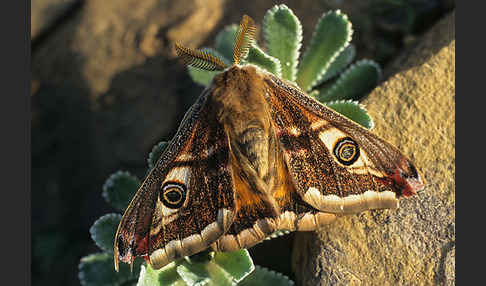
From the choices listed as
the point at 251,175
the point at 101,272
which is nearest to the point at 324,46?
the point at 251,175

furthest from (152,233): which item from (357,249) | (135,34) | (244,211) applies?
(135,34)

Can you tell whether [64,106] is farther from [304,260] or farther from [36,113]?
[304,260]

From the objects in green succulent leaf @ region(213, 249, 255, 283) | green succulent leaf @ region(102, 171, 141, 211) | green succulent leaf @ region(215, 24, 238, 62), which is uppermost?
green succulent leaf @ region(215, 24, 238, 62)

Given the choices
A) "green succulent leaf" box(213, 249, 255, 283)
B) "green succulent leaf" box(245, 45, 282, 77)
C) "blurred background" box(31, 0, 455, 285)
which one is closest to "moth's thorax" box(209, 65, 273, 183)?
"green succulent leaf" box(245, 45, 282, 77)

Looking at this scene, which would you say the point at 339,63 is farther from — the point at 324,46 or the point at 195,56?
the point at 195,56

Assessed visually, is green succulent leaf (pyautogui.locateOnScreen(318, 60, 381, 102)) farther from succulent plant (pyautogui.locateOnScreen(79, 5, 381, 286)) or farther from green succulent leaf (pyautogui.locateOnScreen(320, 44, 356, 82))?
green succulent leaf (pyautogui.locateOnScreen(320, 44, 356, 82))

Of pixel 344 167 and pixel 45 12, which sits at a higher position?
pixel 45 12

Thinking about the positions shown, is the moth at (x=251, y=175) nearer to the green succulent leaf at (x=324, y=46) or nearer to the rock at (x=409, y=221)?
the rock at (x=409, y=221)
